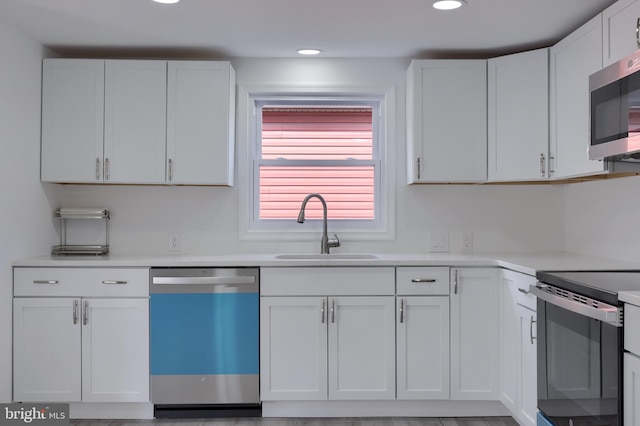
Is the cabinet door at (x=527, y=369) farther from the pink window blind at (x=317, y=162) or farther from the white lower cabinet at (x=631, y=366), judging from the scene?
the pink window blind at (x=317, y=162)

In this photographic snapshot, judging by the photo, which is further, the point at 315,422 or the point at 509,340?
the point at 315,422

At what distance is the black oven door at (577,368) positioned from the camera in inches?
73.4

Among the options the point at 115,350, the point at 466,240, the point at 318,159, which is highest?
the point at 318,159

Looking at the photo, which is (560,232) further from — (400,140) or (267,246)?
(267,246)

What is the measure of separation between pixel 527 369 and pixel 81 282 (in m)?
2.38

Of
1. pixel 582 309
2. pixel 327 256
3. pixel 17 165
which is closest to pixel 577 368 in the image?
pixel 582 309

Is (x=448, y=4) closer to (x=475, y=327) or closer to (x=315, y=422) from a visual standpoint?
(x=475, y=327)

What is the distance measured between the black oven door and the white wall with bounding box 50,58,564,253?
49.8 inches

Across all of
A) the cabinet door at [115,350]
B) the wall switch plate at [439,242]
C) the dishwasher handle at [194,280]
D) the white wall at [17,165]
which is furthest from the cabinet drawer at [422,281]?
the white wall at [17,165]

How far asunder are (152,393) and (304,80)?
2.13m

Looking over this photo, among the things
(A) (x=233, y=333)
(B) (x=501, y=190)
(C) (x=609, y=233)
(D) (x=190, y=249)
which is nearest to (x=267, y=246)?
(D) (x=190, y=249)

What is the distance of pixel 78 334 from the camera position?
303 centimetres

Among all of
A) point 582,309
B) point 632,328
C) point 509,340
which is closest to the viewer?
point 632,328

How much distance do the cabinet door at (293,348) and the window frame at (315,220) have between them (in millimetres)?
700
